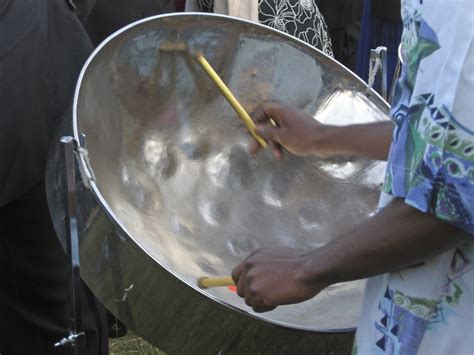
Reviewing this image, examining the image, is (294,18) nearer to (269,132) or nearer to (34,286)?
(269,132)

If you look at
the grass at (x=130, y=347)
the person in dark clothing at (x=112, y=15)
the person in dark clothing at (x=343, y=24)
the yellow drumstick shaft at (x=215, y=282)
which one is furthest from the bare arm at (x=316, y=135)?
the person in dark clothing at (x=343, y=24)

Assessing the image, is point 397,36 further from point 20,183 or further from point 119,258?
point 119,258

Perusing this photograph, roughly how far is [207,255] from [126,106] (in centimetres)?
29

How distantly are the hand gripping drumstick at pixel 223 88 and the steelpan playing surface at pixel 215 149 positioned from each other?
12 millimetres

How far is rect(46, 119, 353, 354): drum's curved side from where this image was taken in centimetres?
106

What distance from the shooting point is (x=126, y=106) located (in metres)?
1.46

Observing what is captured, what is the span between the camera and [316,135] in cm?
123

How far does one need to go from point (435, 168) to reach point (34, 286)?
1093mm

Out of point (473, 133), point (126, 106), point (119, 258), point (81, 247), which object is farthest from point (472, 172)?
point (126, 106)

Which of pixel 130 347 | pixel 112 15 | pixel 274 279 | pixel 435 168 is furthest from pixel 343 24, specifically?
pixel 435 168

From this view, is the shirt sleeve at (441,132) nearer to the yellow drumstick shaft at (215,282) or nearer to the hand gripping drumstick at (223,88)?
the yellow drumstick shaft at (215,282)

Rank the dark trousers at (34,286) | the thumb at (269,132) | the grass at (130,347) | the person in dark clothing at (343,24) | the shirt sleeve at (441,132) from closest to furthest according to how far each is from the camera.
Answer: the shirt sleeve at (441,132)
the thumb at (269,132)
the dark trousers at (34,286)
the grass at (130,347)
the person in dark clothing at (343,24)

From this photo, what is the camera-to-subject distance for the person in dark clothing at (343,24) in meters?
2.82

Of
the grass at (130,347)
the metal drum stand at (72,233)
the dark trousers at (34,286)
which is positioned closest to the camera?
the metal drum stand at (72,233)
